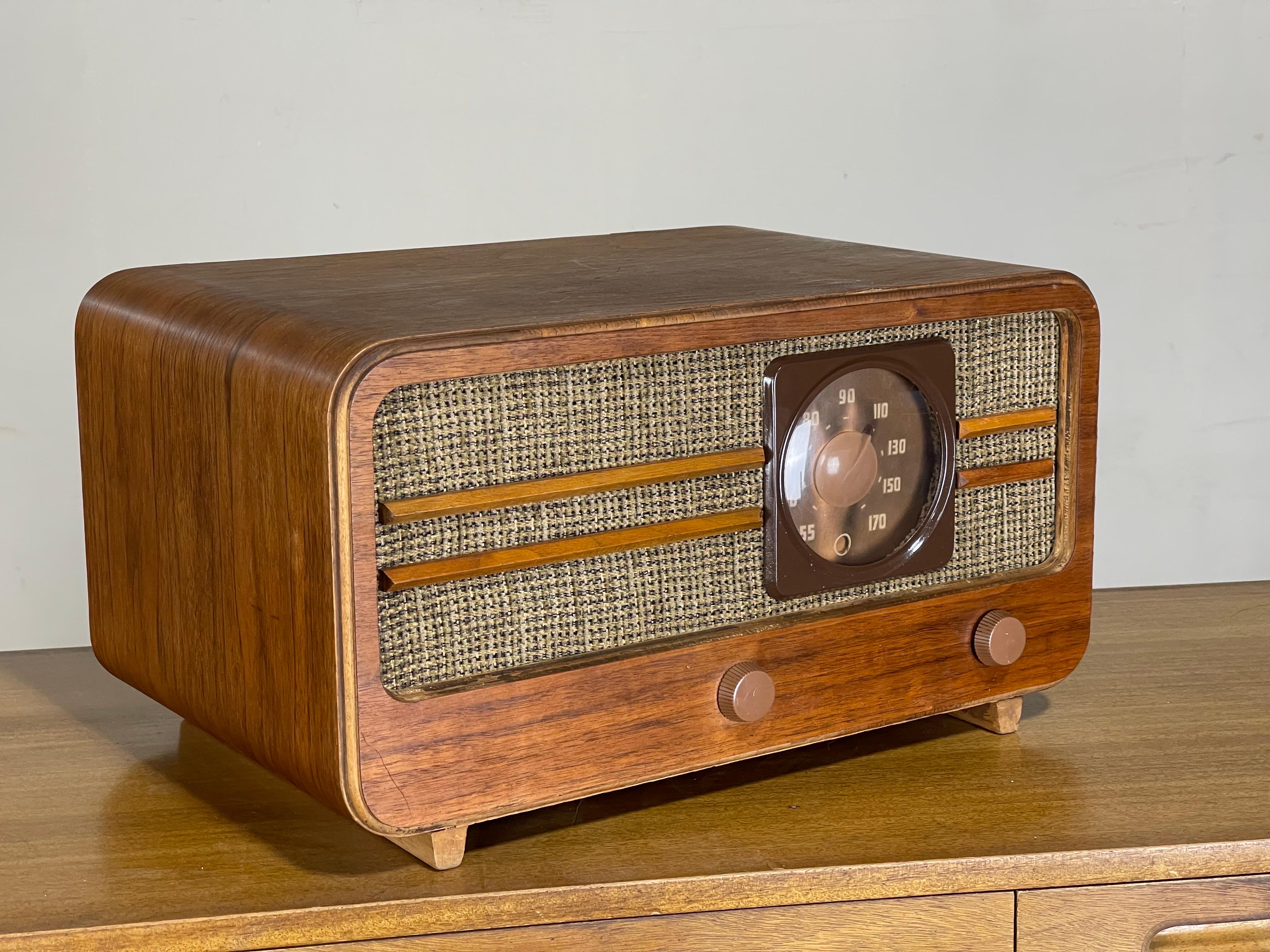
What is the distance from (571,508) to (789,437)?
0.44 ft

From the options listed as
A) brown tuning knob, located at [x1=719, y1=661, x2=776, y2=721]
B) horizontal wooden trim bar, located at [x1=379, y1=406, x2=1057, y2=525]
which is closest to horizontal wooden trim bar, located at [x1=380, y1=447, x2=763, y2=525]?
horizontal wooden trim bar, located at [x1=379, y1=406, x2=1057, y2=525]

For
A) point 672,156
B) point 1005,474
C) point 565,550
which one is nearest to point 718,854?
point 565,550

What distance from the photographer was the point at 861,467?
0.95 metres

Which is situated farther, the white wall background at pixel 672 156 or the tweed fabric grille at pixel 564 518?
A: the white wall background at pixel 672 156

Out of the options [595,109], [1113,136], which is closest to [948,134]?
[1113,136]

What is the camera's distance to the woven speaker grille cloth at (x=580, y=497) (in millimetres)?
814

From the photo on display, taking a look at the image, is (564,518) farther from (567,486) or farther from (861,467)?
(861,467)

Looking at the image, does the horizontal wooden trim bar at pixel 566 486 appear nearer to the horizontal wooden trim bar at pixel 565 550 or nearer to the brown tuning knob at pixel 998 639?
the horizontal wooden trim bar at pixel 565 550

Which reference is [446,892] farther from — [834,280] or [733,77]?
[733,77]

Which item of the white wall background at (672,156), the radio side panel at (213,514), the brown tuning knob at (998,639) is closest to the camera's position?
the radio side panel at (213,514)

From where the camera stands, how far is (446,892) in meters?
0.84

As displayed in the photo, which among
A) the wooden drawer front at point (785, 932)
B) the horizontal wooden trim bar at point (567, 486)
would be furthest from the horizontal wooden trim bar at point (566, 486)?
the wooden drawer front at point (785, 932)

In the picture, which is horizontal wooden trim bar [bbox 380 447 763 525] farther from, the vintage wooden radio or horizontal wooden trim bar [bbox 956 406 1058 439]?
→ horizontal wooden trim bar [bbox 956 406 1058 439]

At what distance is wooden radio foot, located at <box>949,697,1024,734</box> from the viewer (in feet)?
3.46
